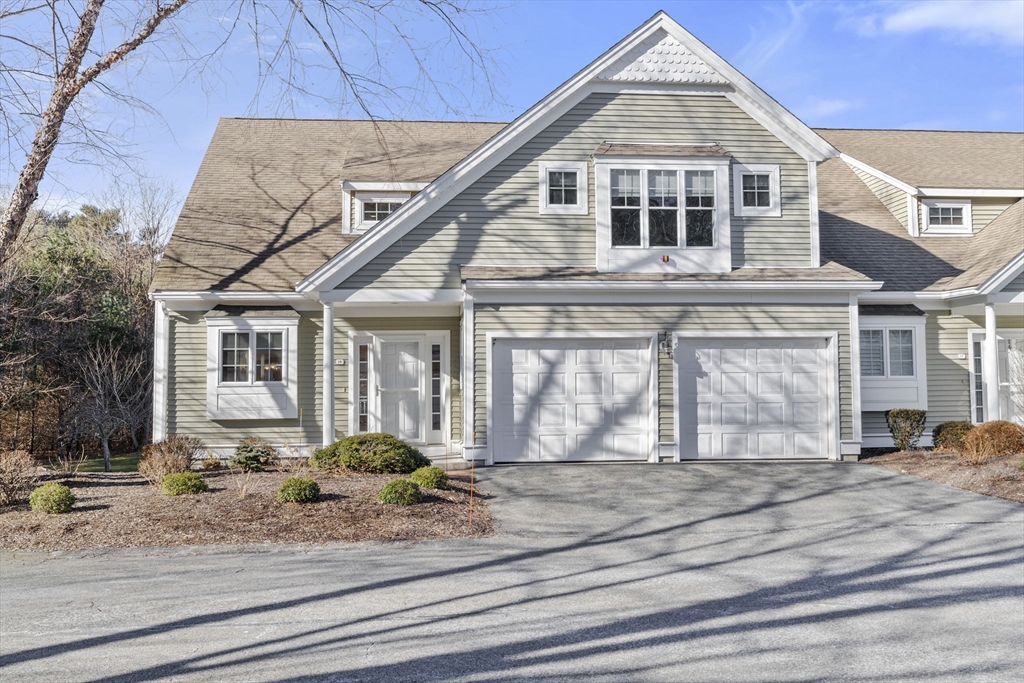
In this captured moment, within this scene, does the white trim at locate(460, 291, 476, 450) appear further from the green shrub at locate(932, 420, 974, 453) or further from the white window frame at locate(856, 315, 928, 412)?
the green shrub at locate(932, 420, 974, 453)

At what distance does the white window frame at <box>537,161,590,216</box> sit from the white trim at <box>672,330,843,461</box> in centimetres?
284

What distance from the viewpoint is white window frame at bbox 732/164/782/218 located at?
50.2 feet

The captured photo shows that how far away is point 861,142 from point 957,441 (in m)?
9.74

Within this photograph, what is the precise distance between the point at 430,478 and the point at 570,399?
3828mm

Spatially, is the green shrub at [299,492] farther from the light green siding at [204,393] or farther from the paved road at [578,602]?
the light green siding at [204,393]

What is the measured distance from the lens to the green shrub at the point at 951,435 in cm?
1587

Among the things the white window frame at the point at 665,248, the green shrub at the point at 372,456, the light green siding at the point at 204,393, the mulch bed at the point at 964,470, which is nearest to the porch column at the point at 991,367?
the mulch bed at the point at 964,470

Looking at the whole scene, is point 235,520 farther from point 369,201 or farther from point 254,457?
point 369,201

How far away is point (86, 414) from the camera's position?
48.9ft

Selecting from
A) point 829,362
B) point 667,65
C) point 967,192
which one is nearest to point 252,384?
point 667,65

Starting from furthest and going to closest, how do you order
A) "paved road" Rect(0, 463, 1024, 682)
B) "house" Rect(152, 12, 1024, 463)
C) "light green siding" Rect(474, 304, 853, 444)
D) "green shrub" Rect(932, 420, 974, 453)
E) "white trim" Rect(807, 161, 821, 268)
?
"green shrub" Rect(932, 420, 974, 453) < "white trim" Rect(807, 161, 821, 268) < "house" Rect(152, 12, 1024, 463) < "light green siding" Rect(474, 304, 853, 444) < "paved road" Rect(0, 463, 1024, 682)

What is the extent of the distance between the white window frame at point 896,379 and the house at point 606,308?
0.14 feet

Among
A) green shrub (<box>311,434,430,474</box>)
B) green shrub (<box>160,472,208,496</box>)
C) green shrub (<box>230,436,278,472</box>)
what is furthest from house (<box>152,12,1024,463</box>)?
green shrub (<box>160,472,208,496</box>)

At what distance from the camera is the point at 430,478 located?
1162 centimetres
